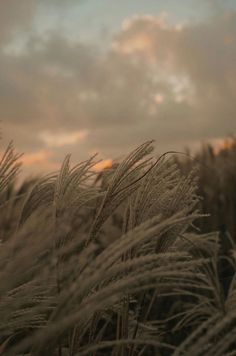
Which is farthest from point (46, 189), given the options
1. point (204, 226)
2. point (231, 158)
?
point (231, 158)

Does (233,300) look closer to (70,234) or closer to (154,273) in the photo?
(70,234)

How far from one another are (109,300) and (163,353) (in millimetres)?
1843

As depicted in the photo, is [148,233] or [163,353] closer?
[148,233]

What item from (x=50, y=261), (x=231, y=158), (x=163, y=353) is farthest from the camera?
(x=231, y=158)

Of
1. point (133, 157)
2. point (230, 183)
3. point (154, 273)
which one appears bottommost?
point (154, 273)

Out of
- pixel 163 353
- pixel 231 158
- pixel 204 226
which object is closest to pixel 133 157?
pixel 163 353

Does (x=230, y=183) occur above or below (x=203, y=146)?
below

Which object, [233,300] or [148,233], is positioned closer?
[148,233]

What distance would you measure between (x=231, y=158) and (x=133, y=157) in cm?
587

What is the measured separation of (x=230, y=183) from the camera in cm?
630

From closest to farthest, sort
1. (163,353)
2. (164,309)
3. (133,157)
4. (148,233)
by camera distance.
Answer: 1. (148,233)
2. (133,157)
3. (163,353)
4. (164,309)

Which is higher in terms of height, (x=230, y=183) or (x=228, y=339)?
(x=230, y=183)

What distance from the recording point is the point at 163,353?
9.27 ft

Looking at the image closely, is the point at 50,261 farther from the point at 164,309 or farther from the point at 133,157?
the point at 164,309
